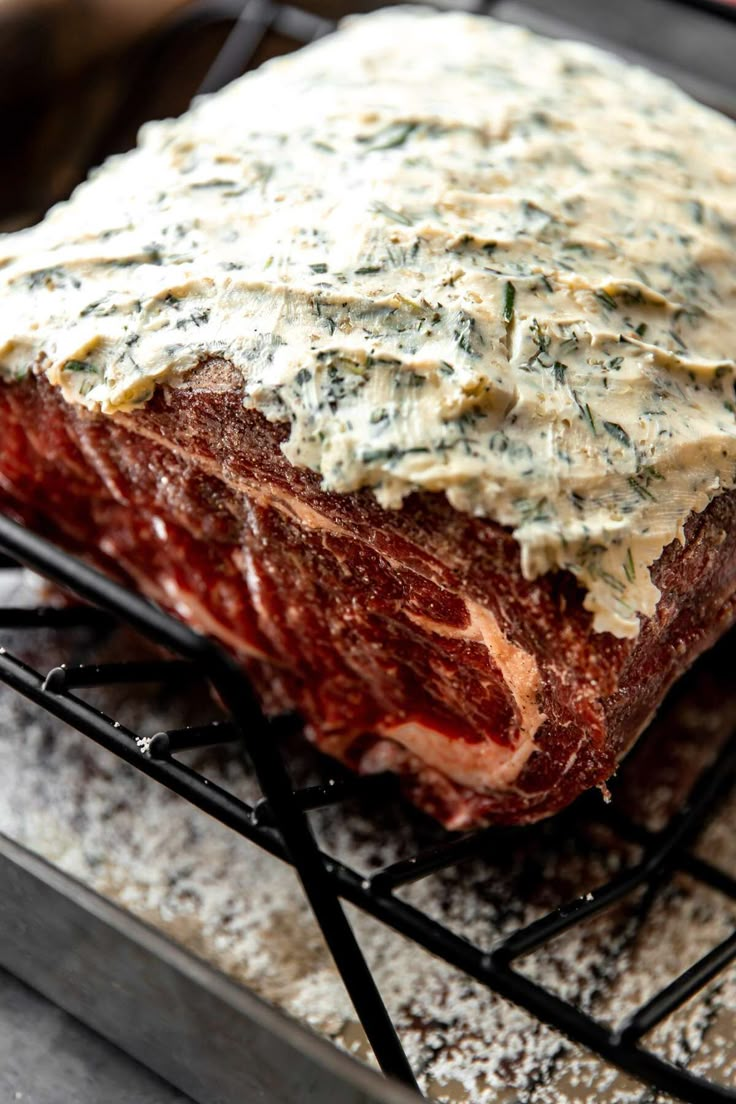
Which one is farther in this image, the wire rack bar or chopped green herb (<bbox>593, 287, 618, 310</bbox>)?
chopped green herb (<bbox>593, 287, 618, 310</bbox>)

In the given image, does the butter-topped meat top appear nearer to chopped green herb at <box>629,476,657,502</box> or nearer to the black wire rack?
chopped green herb at <box>629,476,657,502</box>

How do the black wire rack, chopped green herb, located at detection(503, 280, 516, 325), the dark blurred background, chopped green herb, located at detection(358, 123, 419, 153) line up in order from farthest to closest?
the dark blurred background < chopped green herb, located at detection(358, 123, 419, 153) < chopped green herb, located at detection(503, 280, 516, 325) < the black wire rack

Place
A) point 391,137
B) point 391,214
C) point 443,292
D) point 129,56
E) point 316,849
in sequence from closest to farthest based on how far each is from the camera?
point 316,849, point 443,292, point 391,214, point 391,137, point 129,56

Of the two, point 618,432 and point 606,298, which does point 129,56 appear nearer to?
point 606,298

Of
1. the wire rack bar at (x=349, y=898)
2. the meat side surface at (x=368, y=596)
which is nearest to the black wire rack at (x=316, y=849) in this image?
the wire rack bar at (x=349, y=898)

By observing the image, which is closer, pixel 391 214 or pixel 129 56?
pixel 391 214

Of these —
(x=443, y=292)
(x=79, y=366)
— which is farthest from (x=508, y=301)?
(x=79, y=366)

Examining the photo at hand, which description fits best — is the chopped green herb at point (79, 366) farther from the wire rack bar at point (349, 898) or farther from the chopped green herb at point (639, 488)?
the chopped green herb at point (639, 488)

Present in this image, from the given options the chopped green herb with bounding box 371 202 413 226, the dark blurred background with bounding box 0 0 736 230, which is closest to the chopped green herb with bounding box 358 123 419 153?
the chopped green herb with bounding box 371 202 413 226
